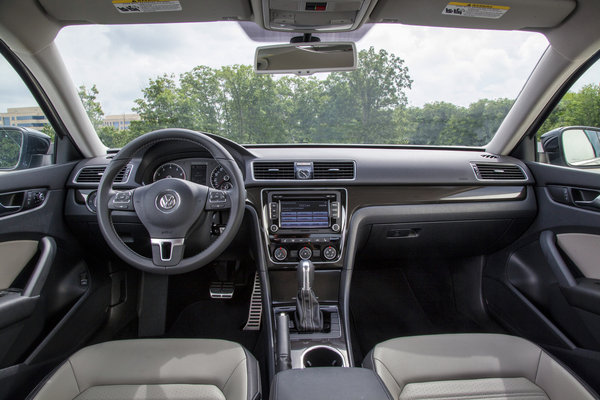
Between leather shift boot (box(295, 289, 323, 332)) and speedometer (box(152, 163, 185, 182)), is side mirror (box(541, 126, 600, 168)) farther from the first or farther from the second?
speedometer (box(152, 163, 185, 182))

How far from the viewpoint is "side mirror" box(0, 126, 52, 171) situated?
212 cm

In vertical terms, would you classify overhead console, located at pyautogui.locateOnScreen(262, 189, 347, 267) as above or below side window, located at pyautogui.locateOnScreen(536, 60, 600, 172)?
below

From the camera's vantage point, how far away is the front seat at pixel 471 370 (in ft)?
4.78

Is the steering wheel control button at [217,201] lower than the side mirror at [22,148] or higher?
lower

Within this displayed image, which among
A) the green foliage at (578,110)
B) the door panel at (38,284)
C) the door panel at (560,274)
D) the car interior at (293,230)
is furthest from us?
the green foliage at (578,110)

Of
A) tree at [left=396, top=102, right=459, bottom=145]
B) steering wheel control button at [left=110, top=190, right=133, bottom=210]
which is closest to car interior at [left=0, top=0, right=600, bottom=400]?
steering wheel control button at [left=110, top=190, right=133, bottom=210]

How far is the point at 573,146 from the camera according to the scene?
238cm

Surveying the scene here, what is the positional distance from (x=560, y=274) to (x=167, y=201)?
2090 mm

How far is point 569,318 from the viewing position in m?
2.10

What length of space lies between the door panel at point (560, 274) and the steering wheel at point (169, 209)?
1798mm

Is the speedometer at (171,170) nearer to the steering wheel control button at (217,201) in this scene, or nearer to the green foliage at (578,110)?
the steering wheel control button at (217,201)

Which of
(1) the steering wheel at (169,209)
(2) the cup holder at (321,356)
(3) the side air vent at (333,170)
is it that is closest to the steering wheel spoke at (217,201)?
(1) the steering wheel at (169,209)

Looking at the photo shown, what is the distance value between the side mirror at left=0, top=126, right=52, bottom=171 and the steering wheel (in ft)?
2.62

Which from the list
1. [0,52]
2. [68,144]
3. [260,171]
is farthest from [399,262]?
[0,52]
